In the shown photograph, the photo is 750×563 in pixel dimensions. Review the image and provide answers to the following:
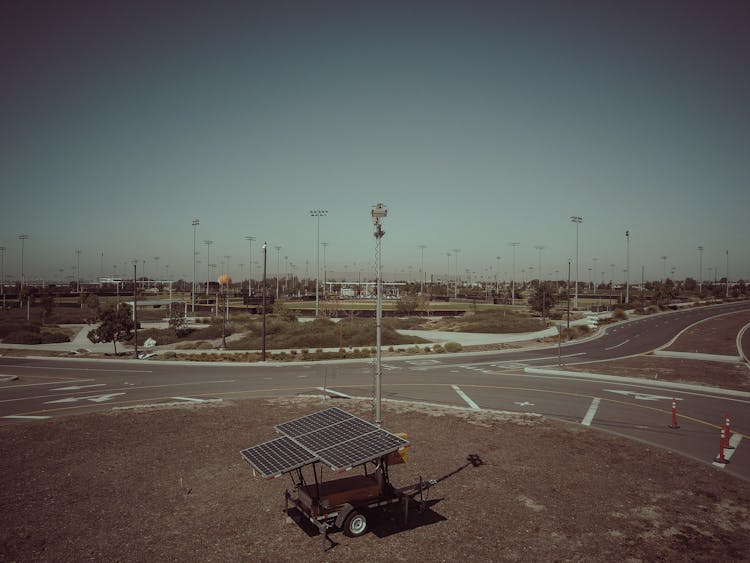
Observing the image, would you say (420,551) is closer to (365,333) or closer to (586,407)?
(586,407)

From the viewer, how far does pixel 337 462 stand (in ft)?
29.9

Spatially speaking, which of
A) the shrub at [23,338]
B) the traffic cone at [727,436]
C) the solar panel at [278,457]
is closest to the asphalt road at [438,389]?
the traffic cone at [727,436]

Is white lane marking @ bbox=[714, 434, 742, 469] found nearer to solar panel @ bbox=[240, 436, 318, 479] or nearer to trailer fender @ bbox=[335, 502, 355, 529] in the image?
trailer fender @ bbox=[335, 502, 355, 529]

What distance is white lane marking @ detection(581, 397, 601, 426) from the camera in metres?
19.8

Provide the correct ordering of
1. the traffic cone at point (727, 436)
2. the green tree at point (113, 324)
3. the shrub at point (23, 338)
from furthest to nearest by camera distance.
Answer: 1. the shrub at point (23, 338)
2. the green tree at point (113, 324)
3. the traffic cone at point (727, 436)

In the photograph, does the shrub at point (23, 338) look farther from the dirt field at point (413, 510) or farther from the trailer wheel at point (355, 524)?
the trailer wheel at point (355, 524)

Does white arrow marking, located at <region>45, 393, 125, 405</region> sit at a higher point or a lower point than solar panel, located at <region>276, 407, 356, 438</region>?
lower

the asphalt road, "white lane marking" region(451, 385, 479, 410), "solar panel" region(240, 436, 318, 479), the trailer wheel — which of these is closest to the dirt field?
the trailer wheel

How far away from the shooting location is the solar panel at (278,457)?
31.0 ft

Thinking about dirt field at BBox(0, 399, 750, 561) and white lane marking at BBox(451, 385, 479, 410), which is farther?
white lane marking at BBox(451, 385, 479, 410)

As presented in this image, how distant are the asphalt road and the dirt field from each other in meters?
3.33

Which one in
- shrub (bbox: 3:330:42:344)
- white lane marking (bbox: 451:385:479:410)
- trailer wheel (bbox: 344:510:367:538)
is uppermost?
trailer wheel (bbox: 344:510:367:538)

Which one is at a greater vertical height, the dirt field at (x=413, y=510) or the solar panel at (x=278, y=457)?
the solar panel at (x=278, y=457)

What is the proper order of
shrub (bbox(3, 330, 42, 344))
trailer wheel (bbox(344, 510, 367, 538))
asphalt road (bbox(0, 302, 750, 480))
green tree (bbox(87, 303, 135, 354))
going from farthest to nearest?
shrub (bbox(3, 330, 42, 344)), green tree (bbox(87, 303, 135, 354)), asphalt road (bbox(0, 302, 750, 480)), trailer wheel (bbox(344, 510, 367, 538))
